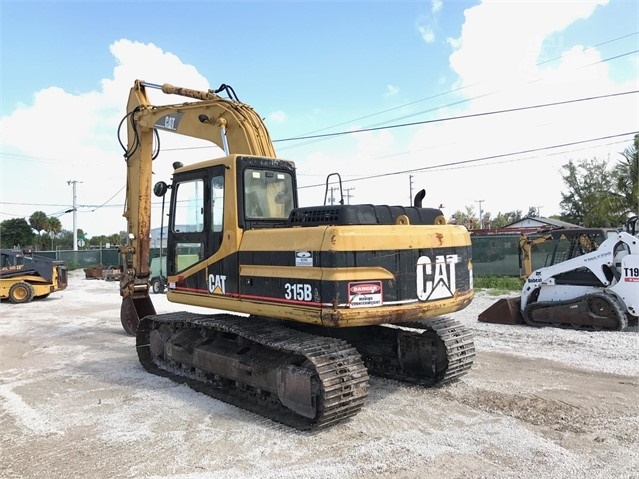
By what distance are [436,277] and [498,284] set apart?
1351 cm

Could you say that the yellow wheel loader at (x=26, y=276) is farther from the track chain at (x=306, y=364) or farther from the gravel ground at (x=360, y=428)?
the track chain at (x=306, y=364)

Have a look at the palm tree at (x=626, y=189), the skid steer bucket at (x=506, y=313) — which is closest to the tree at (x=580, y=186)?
the palm tree at (x=626, y=189)

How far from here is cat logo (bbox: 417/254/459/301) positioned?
5.14m

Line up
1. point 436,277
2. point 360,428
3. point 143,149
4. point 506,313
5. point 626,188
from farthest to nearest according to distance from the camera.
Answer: point 626,188 → point 506,313 → point 143,149 → point 436,277 → point 360,428

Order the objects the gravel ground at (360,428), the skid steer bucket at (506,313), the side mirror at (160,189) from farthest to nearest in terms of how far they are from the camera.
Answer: the skid steer bucket at (506,313), the side mirror at (160,189), the gravel ground at (360,428)

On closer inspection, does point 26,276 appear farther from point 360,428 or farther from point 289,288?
point 360,428

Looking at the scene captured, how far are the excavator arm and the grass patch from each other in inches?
405

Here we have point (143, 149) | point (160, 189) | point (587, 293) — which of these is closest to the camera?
point (160, 189)

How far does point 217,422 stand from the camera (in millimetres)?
5156

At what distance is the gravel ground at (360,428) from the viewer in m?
4.10

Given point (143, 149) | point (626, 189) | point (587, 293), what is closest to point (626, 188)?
point (626, 189)

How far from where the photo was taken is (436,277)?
17.3 ft

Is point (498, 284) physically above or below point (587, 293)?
below

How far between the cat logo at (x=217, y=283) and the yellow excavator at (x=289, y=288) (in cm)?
2
